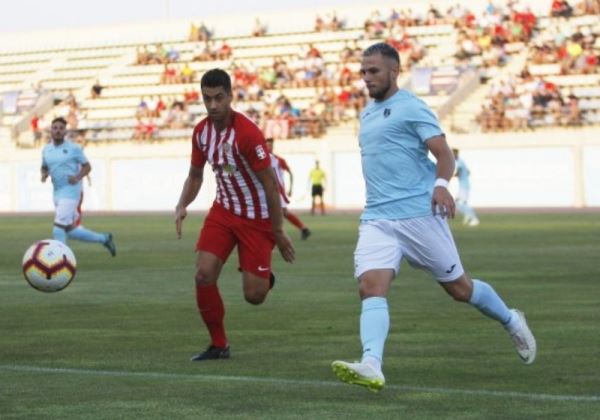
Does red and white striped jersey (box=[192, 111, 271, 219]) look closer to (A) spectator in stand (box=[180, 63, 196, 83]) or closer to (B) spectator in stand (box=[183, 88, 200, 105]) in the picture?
(B) spectator in stand (box=[183, 88, 200, 105])

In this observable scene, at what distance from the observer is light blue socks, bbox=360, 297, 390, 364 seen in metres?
8.94

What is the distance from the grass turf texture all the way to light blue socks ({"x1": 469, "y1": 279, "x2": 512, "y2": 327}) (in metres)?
0.39

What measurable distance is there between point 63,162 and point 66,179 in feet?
1.01

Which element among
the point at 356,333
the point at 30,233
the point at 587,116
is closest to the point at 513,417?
the point at 356,333

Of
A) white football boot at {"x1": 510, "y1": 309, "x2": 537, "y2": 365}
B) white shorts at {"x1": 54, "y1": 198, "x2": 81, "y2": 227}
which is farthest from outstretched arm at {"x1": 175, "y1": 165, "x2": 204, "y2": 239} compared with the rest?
white shorts at {"x1": 54, "y1": 198, "x2": 81, "y2": 227}

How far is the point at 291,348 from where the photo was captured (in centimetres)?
1204

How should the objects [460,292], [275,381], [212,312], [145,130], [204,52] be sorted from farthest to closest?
[204,52], [145,130], [212,312], [460,292], [275,381]

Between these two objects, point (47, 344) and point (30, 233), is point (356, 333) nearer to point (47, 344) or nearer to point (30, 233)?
point (47, 344)

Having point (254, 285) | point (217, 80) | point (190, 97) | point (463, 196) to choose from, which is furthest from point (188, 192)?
point (190, 97)

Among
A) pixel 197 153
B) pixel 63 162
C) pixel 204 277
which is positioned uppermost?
pixel 197 153

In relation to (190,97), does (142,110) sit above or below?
below

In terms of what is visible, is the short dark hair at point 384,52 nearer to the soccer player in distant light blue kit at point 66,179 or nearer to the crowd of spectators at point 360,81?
the soccer player in distant light blue kit at point 66,179

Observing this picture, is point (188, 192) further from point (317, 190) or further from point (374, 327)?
point (317, 190)

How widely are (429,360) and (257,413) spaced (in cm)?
284
